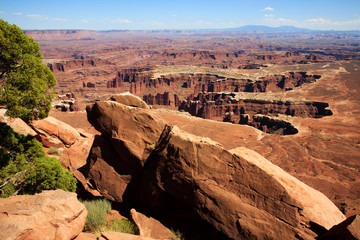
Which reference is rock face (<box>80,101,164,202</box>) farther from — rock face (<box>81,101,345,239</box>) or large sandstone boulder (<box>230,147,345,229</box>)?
large sandstone boulder (<box>230,147,345,229</box>)

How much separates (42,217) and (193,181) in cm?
549

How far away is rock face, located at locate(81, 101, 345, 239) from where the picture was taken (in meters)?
7.79

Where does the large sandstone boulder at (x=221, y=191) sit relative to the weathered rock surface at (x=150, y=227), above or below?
above

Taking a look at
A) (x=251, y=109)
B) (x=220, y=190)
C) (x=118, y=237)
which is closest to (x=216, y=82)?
(x=251, y=109)

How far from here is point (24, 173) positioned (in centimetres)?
1062

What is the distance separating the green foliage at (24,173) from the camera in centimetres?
1026

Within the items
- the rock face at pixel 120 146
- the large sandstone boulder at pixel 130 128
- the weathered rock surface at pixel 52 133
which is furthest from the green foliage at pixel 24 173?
the weathered rock surface at pixel 52 133

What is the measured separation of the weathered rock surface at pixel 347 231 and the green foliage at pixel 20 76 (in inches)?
546

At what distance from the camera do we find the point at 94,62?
163375mm

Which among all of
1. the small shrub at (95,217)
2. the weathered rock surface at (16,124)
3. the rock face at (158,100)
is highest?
the weathered rock surface at (16,124)

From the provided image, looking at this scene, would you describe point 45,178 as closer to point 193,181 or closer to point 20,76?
point 20,76

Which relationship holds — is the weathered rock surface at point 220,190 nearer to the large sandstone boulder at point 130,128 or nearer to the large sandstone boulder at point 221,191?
the large sandstone boulder at point 221,191

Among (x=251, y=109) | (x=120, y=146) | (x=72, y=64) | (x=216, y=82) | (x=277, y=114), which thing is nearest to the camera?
(x=120, y=146)

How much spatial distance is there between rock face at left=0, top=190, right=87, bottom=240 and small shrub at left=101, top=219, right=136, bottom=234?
186 centimetres
